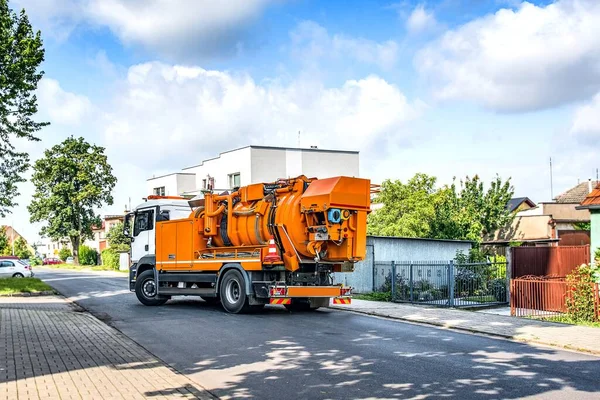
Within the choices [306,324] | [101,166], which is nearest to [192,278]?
[306,324]

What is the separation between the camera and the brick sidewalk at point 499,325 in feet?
39.1

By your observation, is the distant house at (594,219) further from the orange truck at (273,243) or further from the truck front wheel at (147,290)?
the truck front wheel at (147,290)

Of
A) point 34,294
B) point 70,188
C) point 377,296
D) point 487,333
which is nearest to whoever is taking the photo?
point 487,333

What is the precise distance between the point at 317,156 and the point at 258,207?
38143 mm

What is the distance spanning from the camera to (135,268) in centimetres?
2092

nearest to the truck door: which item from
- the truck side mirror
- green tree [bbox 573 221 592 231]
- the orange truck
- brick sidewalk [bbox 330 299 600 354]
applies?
the truck side mirror

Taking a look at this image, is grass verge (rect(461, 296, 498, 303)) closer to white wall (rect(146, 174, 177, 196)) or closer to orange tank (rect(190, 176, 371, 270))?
orange tank (rect(190, 176, 371, 270))

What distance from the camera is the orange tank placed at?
15461mm

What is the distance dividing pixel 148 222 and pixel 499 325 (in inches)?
455

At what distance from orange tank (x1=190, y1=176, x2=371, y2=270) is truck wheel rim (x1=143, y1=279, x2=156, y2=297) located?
15.1ft

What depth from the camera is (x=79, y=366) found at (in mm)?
9156

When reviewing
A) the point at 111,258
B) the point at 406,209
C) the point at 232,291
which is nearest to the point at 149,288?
the point at 232,291

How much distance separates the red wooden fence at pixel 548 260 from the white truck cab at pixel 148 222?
10.4 m

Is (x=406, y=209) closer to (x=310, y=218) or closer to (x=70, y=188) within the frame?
(x=310, y=218)
